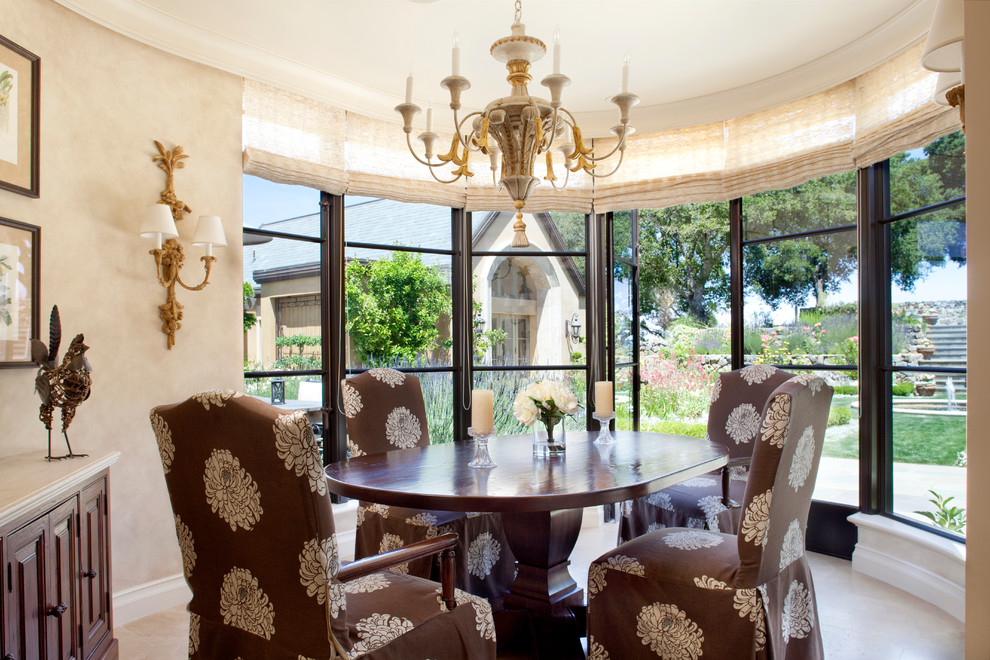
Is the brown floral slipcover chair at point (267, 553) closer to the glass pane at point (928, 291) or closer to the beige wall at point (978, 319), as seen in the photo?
the beige wall at point (978, 319)

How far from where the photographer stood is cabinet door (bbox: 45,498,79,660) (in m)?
1.84

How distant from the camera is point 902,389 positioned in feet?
10.7

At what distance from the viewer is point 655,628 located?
2.03 m

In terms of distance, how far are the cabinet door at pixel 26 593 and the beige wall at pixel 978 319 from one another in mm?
1890

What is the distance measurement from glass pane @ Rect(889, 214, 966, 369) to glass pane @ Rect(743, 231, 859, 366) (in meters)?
0.25

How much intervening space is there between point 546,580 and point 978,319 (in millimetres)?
2005

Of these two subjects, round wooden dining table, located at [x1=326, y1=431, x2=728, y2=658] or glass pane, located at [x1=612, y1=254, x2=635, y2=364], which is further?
glass pane, located at [x1=612, y1=254, x2=635, y2=364]

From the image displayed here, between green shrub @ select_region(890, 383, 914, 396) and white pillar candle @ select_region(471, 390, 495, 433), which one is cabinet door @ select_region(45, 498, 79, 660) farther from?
green shrub @ select_region(890, 383, 914, 396)

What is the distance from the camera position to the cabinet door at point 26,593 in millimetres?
1594

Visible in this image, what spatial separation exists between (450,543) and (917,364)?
2614 millimetres

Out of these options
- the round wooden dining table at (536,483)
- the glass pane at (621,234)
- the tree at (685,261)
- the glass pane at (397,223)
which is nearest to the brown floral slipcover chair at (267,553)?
Result: the round wooden dining table at (536,483)

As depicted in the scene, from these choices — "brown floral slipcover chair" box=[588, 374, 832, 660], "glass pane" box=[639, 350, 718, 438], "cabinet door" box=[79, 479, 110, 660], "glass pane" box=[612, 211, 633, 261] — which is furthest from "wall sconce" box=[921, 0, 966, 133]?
"glass pane" box=[639, 350, 718, 438]

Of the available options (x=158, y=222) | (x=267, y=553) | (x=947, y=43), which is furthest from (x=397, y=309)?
(x=947, y=43)

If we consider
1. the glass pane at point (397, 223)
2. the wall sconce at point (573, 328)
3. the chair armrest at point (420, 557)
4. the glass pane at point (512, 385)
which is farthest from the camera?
the wall sconce at point (573, 328)
